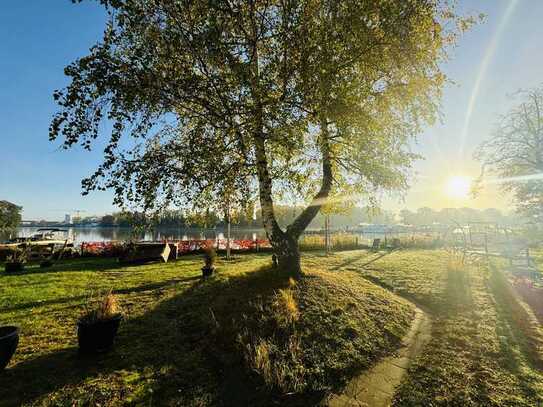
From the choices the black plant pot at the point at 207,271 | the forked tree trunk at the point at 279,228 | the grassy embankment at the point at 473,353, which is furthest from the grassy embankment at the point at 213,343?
the black plant pot at the point at 207,271

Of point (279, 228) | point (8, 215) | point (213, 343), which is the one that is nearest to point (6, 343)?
point (213, 343)

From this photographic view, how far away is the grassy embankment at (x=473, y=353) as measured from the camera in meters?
4.30

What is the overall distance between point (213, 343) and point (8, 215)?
110 m

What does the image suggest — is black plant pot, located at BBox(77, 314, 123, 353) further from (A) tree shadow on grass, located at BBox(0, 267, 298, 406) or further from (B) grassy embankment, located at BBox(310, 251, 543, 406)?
(B) grassy embankment, located at BBox(310, 251, 543, 406)

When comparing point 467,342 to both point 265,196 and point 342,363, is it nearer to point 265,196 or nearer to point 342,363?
point 342,363

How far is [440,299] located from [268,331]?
6.69 metres

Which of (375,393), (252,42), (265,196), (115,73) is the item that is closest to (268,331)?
(375,393)

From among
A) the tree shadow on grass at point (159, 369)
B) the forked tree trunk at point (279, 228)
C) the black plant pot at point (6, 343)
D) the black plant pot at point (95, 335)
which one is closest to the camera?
the tree shadow on grass at point (159, 369)

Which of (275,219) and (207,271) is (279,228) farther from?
(207,271)

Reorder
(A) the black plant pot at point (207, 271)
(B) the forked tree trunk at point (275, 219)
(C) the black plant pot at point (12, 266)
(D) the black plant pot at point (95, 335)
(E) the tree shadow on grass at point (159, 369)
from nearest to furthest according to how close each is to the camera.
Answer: (E) the tree shadow on grass at point (159, 369) → (D) the black plant pot at point (95, 335) → (B) the forked tree trunk at point (275, 219) → (A) the black plant pot at point (207, 271) → (C) the black plant pot at point (12, 266)

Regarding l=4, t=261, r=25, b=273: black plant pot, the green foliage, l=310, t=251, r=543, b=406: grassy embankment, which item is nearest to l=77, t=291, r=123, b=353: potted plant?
l=310, t=251, r=543, b=406: grassy embankment

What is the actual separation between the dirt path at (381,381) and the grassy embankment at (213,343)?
20cm

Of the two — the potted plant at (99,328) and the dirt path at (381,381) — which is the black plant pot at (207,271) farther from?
the dirt path at (381,381)

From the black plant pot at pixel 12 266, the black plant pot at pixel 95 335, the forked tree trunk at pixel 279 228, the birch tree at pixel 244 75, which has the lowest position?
the black plant pot at pixel 95 335
